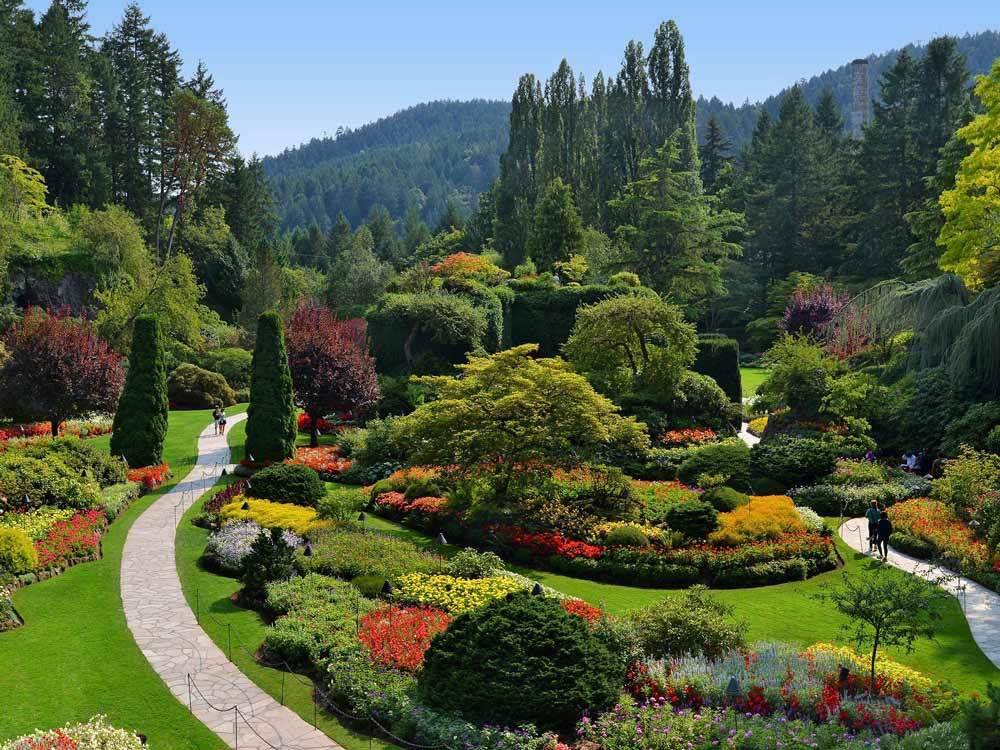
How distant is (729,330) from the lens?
212 ft

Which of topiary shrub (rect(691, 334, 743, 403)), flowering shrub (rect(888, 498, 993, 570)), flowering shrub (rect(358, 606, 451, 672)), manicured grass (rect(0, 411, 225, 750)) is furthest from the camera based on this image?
topiary shrub (rect(691, 334, 743, 403))

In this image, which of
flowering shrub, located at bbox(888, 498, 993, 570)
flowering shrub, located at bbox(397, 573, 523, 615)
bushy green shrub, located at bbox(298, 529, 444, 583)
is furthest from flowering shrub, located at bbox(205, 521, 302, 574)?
flowering shrub, located at bbox(888, 498, 993, 570)

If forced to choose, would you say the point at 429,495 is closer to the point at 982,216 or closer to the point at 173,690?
the point at 173,690

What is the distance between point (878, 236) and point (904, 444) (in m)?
36.3

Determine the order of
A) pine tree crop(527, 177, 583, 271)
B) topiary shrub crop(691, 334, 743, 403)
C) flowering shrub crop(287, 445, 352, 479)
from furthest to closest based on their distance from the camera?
pine tree crop(527, 177, 583, 271)
topiary shrub crop(691, 334, 743, 403)
flowering shrub crop(287, 445, 352, 479)

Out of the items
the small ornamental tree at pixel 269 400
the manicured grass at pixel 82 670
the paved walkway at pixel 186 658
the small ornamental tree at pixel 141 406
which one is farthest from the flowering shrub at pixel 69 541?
the small ornamental tree at pixel 269 400

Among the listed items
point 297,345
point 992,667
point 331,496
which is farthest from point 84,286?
point 992,667

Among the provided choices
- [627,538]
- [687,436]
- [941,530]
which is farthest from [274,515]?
[687,436]

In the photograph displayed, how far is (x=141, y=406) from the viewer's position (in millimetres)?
27000

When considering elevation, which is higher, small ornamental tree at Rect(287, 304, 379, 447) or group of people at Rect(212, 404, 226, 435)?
small ornamental tree at Rect(287, 304, 379, 447)

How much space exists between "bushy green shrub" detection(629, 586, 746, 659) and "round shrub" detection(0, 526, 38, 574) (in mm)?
12012

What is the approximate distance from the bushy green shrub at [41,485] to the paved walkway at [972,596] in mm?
18962

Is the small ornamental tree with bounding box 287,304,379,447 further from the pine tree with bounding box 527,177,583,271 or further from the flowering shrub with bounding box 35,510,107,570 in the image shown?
the pine tree with bounding box 527,177,583,271

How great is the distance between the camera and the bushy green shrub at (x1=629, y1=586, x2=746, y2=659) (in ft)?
43.9
